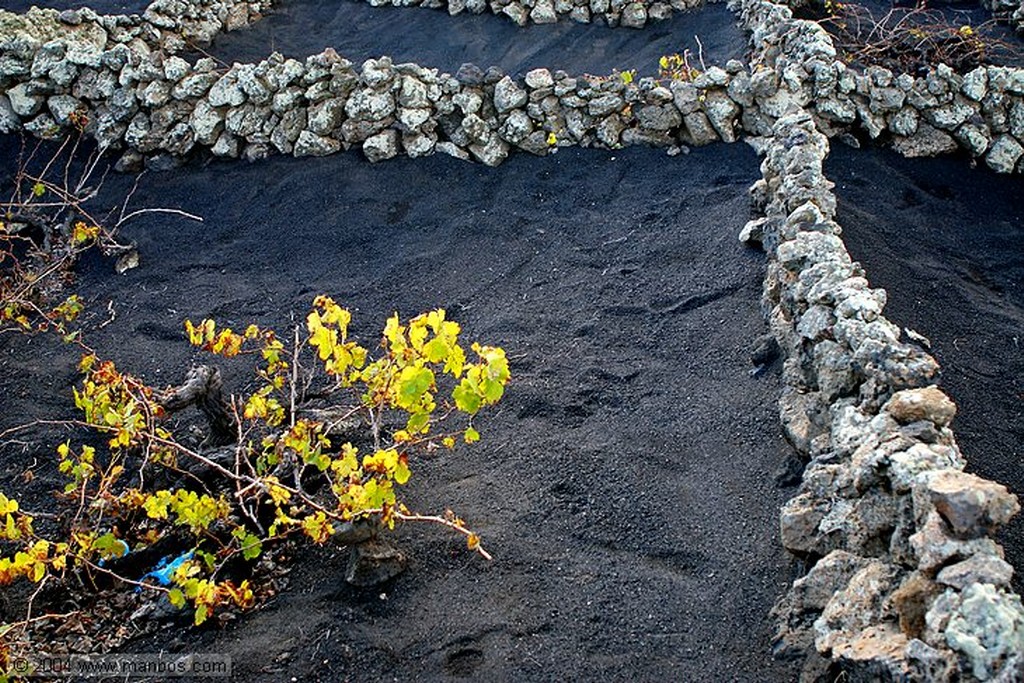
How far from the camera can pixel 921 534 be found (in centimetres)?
279

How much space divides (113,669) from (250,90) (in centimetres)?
460

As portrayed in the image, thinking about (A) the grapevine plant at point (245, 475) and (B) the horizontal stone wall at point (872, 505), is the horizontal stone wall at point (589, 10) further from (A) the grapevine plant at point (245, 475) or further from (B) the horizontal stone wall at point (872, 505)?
(A) the grapevine plant at point (245, 475)

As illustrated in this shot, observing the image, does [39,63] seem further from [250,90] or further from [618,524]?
[618,524]

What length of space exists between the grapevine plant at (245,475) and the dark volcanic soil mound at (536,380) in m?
0.25

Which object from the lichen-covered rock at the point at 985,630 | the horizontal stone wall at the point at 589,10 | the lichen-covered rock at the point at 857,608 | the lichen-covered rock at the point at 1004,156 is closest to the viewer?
the lichen-covered rock at the point at 985,630

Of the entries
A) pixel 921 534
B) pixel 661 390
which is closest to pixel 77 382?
pixel 661 390

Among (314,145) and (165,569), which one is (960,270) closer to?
(314,145)

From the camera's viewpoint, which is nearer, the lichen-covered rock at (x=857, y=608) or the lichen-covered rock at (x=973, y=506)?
the lichen-covered rock at (x=973, y=506)

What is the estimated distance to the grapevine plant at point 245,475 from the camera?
11.3ft

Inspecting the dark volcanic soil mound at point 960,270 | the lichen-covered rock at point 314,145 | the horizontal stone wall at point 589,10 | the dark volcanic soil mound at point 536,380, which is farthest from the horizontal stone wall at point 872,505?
the horizontal stone wall at point 589,10

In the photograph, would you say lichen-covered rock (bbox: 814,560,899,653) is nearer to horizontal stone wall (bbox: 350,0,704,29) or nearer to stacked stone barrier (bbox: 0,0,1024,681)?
stacked stone barrier (bbox: 0,0,1024,681)

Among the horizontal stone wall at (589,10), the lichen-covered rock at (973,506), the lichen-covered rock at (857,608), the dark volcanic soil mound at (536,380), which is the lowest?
the dark volcanic soil mound at (536,380)

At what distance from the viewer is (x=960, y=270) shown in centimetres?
578

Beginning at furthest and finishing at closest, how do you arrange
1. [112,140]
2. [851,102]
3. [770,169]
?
[112,140] → [851,102] → [770,169]
